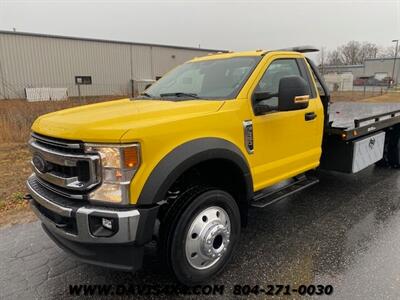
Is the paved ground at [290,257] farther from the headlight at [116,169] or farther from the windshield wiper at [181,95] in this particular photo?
the windshield wiper at [181,95]

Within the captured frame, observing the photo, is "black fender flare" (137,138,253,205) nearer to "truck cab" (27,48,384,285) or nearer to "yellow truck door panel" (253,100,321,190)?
"truck cab" (27,48,384,285)

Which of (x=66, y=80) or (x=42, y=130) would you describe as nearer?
(x=42, y=130)

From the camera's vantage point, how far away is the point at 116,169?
7.79ft

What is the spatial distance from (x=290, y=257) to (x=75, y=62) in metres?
31.5

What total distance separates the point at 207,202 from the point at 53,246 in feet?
6.27

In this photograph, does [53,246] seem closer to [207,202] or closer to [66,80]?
[207,202]

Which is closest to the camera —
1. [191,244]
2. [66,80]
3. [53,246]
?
[191,244]

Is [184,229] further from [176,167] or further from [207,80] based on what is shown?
[207,80]

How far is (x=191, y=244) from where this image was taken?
2.78m

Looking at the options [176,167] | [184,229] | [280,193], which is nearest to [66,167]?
[176,167]

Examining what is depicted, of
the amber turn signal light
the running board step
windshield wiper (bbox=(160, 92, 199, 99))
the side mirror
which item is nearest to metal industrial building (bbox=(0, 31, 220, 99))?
windshield wiper (bbox=(160, 92, 199, 99))

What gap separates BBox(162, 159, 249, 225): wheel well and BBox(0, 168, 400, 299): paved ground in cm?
52

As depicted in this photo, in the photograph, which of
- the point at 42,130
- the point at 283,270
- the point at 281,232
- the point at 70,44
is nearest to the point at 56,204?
the point at 42,130

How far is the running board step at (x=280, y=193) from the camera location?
3.57 meters
